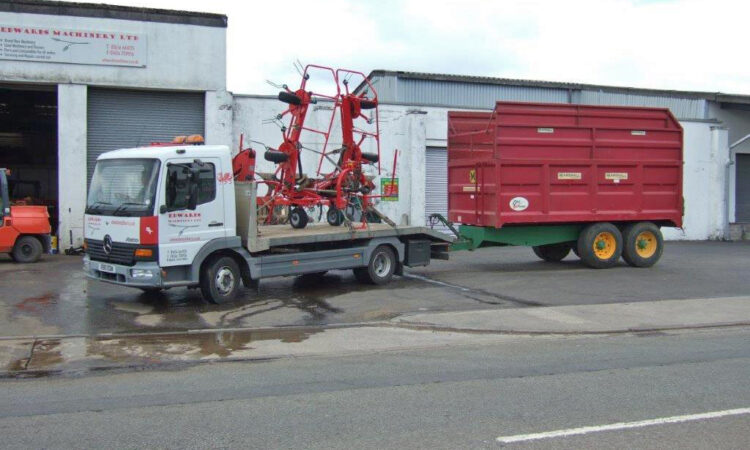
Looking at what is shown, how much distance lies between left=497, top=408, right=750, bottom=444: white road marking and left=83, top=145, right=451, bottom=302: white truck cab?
24.0 feet

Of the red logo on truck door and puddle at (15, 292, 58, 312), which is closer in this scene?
the red logo on truck door

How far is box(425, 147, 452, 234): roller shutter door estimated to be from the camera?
24.3 meters

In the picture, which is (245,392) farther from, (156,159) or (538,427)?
(156,159)

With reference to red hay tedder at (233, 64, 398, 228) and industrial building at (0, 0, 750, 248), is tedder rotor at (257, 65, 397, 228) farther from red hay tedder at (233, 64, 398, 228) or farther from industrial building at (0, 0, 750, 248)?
industrial building at (0, 0, 750, 248)

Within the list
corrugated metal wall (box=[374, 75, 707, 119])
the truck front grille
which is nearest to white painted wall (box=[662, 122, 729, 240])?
corrugated metal wall (box=[374, 75, 707, 119])

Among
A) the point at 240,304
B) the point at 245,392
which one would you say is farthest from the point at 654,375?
the point at 240,304

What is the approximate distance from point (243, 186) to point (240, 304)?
205 centimetres

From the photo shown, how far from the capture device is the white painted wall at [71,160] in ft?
66.5

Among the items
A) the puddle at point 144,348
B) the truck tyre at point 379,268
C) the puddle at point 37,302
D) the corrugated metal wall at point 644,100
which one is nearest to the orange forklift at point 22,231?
the puddle at point 37,302

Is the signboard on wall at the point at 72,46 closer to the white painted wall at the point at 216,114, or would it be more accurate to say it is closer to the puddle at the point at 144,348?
the white painted wall at the point at 216,114

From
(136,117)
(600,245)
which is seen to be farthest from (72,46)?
(600,245)

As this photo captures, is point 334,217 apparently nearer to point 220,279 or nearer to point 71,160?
point 220,279

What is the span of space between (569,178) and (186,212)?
8.93 metres

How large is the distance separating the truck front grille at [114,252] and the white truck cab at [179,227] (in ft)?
0.05
